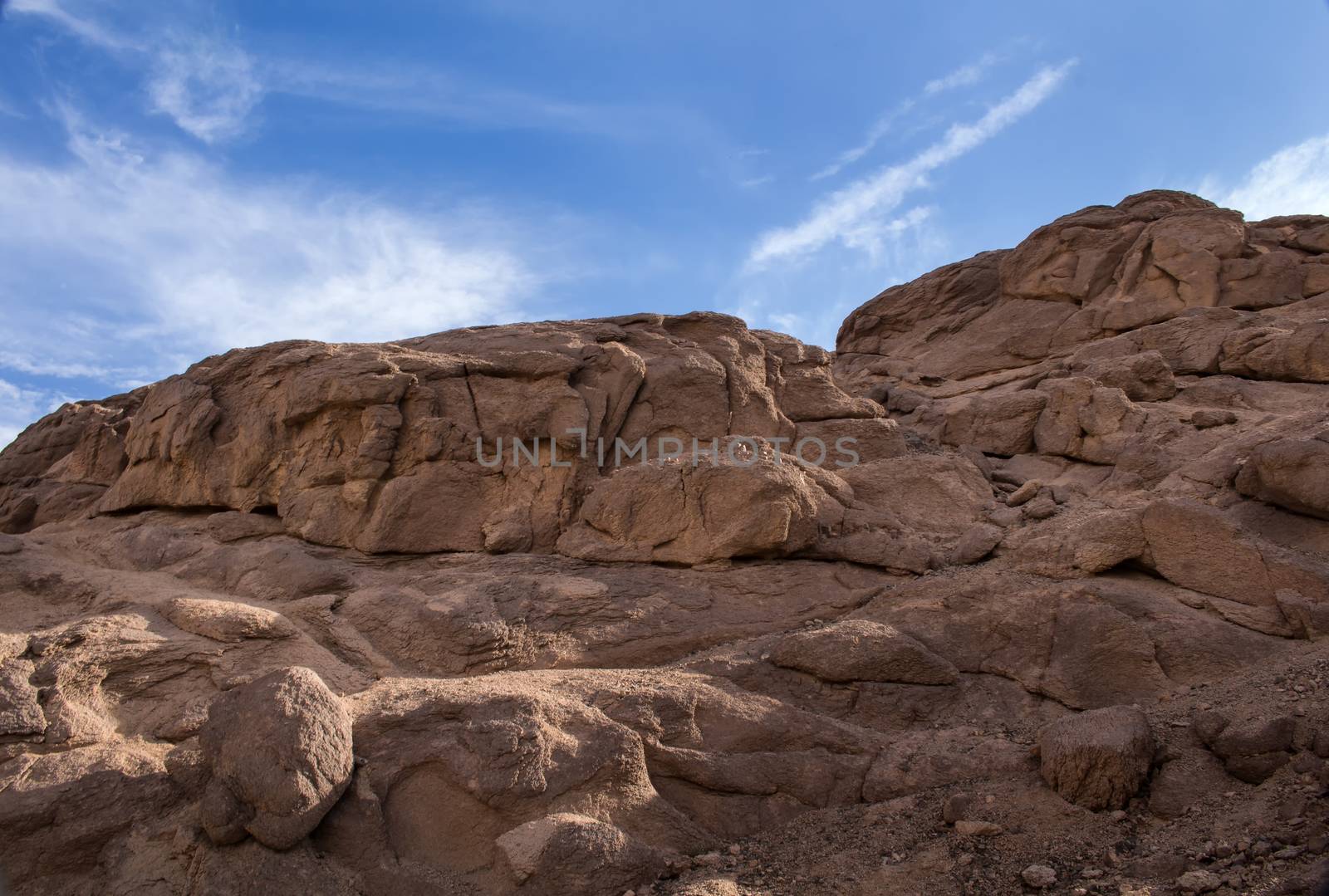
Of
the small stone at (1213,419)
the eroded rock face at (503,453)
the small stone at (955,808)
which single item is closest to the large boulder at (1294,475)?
the small stone at (1213,419)

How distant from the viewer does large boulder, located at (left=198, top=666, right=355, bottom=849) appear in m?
6.10

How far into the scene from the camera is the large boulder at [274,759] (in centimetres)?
610

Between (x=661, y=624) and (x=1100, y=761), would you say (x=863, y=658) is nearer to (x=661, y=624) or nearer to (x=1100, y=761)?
(x=661, y=624)

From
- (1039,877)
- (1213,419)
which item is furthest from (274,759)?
(1213,419)

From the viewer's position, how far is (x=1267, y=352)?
45.4 ft

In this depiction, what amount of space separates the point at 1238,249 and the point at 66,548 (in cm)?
1936

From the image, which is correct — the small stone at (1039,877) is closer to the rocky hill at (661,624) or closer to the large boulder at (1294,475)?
the rocky hill at (661,624)

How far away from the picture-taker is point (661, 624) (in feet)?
29.7

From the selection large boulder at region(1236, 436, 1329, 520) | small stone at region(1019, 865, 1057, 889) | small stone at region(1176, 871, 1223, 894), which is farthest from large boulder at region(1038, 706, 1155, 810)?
large boulder at region(1236, 436, 1329, 520)

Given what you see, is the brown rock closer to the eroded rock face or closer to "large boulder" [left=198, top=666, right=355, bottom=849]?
the eroded rock face

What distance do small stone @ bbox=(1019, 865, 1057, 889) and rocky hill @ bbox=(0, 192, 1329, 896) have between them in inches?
2.1

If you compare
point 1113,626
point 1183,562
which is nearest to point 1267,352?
point 1183,562

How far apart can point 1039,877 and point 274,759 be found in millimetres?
5055

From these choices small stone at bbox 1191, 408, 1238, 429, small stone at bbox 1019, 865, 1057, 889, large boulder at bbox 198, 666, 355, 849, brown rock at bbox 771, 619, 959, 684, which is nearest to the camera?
small stone at bbox 1019, 865, 1057, 889
